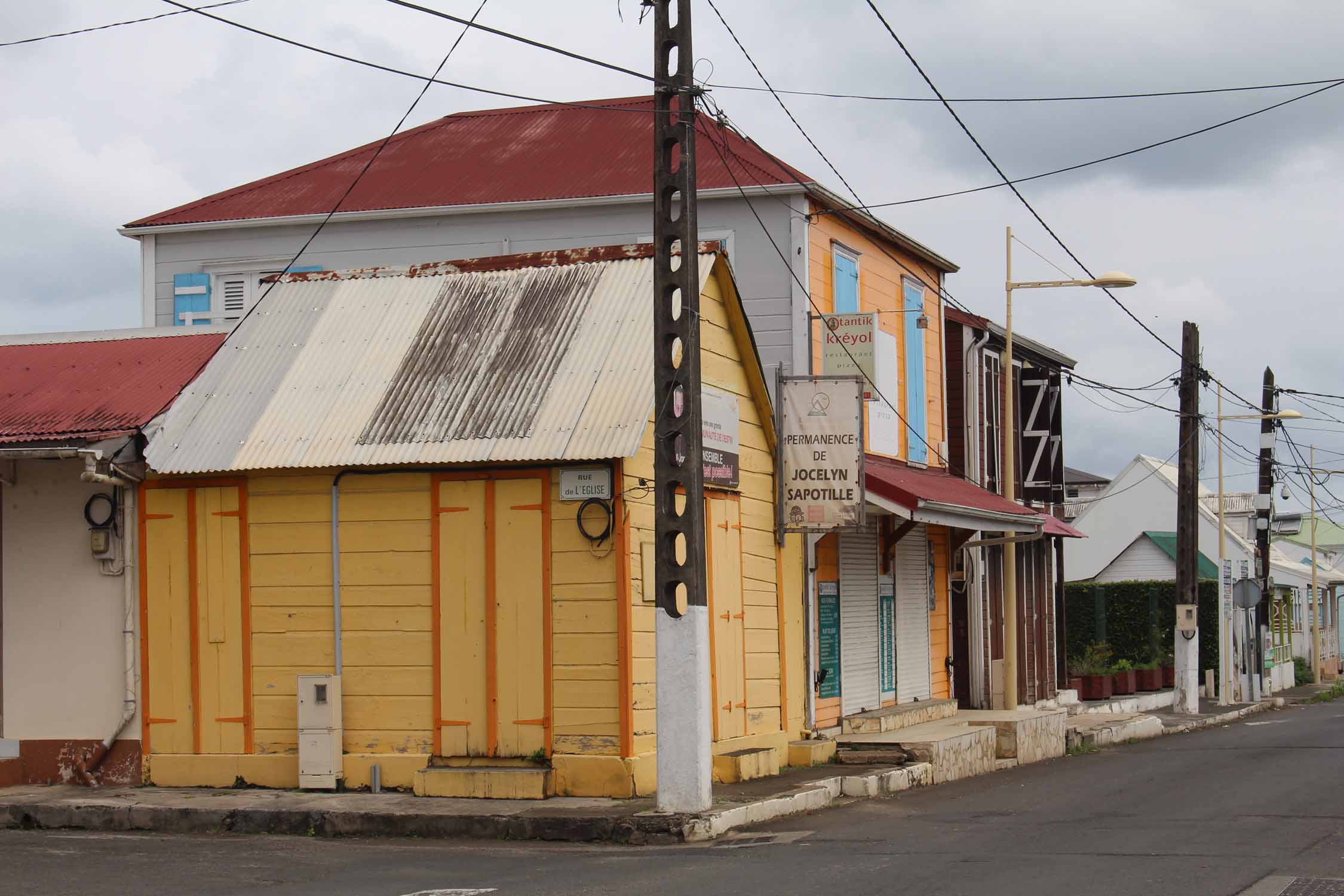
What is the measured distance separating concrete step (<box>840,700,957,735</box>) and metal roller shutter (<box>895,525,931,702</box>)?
356 mm

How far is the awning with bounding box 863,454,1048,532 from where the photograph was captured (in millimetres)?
18672

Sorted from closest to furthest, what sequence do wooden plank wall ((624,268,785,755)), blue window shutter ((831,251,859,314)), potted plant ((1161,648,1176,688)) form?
1. wooden plank wall ((624,268,785,755))
2. blue window shutter ((831,251,859,314))
3. potted plant ((1161,648,1176,688))

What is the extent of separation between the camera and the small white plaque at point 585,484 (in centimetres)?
1425

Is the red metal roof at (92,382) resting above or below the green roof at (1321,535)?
above

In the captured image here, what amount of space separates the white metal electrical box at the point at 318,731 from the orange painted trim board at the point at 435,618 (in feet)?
2.99

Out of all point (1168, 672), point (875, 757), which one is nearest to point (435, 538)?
point (875, 757)

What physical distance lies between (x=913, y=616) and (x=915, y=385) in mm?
3398

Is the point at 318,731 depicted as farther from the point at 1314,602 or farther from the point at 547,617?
the point at 1314,602

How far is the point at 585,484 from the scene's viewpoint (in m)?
14.3

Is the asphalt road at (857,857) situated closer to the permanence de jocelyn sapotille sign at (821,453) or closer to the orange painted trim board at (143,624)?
the orange painted trim board at (143,624)

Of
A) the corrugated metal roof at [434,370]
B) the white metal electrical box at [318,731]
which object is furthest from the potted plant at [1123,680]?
the white metal electrical box at [318,731]

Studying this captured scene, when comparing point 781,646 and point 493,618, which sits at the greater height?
point 493,618

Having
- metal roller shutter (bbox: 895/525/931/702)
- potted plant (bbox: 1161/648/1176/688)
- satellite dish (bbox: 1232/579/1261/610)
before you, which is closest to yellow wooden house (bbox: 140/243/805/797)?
metal roller shutter (bbox: 895/525/931/702)

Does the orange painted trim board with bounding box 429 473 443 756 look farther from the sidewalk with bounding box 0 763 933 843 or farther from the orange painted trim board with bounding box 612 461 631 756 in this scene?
the orange painted trim board with bounding box 612 461 631 756
